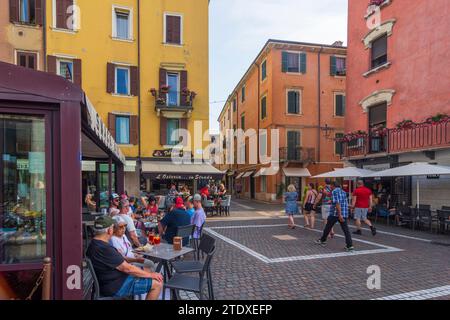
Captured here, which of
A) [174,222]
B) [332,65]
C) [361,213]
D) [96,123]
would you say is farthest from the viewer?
[332,65]

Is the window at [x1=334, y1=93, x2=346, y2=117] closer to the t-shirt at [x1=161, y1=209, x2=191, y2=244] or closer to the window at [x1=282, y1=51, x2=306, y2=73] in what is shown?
the window at [x1=282, y1=51, x2=306, y2=73]

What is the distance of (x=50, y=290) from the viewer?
133 inches

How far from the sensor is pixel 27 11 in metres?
16.5

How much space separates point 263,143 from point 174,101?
10475mm

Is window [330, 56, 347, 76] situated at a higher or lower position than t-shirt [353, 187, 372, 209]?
higher

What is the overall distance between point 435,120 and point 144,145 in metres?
14.0

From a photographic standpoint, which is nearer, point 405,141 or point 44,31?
point 405,141

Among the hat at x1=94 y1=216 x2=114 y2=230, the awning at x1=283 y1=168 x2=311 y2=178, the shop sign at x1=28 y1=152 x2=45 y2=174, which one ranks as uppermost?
the shop sign at x1=28 y1=152 x2=45 y2=174

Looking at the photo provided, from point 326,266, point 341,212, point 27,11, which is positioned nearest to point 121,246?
point 326,266

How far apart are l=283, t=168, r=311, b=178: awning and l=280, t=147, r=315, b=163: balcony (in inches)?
28.0

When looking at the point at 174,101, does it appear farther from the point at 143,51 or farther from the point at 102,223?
the point at 102,223

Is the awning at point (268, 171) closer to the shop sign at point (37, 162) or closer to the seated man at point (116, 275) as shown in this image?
the seated man at point (116, 275)

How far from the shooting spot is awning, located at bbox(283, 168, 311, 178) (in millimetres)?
23330

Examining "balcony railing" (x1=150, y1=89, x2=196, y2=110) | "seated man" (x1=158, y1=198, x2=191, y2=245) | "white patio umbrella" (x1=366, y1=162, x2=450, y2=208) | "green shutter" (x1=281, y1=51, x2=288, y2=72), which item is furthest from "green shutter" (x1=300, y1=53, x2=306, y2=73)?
"seated man" (x1=158, y1=198, x2=191, y2=245)
